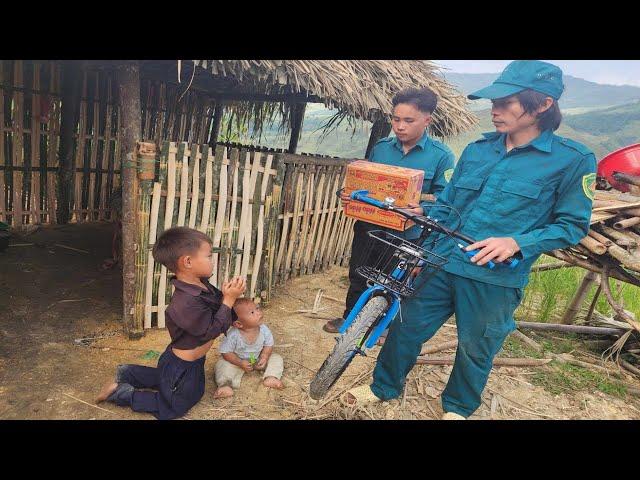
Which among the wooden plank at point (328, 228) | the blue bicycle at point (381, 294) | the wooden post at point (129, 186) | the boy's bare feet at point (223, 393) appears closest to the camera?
the blue bicycle at point (381, 294)

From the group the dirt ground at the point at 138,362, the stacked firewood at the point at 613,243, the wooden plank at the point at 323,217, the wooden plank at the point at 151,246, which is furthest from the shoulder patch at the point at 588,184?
the wooden plank at the point at 323,217

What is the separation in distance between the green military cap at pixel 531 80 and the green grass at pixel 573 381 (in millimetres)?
2723

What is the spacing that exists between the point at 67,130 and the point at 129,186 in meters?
4.47

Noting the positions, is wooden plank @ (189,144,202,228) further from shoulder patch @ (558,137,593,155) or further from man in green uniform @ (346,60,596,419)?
shoulder patch @ (558,137,593,155)

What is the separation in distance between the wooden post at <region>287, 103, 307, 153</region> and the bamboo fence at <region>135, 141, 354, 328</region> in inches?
76.9

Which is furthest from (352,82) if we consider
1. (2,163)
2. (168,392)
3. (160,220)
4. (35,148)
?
(2,163)

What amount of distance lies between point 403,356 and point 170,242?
1.67 m

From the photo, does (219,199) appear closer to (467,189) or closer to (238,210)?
(238,210)

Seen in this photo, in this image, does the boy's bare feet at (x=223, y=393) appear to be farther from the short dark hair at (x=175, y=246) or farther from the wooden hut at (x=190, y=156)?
the wooden hut at (x=190, y=156)

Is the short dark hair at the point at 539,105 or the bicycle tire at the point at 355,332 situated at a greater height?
the short dark hair at the point at 539,105

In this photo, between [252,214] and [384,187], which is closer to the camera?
[384,187]

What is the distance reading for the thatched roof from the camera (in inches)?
154

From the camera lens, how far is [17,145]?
6.20 meters

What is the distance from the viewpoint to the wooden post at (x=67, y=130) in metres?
6.60
